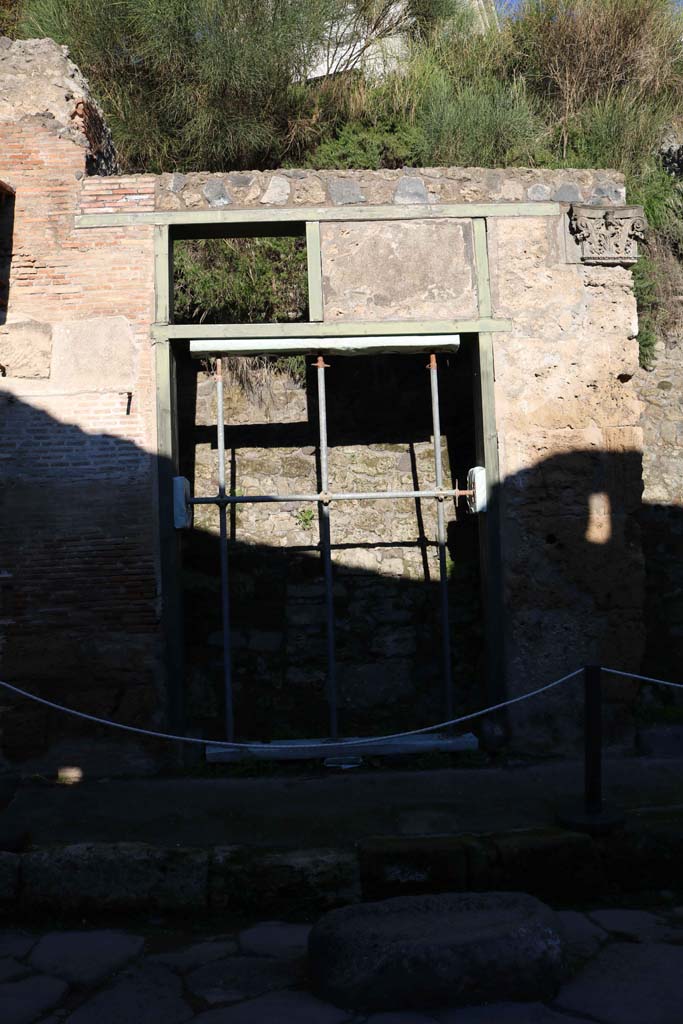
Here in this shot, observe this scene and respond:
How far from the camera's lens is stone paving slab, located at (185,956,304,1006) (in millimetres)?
2844

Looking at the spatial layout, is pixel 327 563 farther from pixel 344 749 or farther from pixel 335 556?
pixel 335 556

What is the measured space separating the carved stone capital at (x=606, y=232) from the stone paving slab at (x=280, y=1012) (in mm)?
4572

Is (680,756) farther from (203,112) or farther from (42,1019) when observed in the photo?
(203,112)

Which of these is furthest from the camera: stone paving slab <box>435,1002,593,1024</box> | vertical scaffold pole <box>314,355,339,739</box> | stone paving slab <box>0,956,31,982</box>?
vertical scaffold pole <box>314,355,339,739</box>

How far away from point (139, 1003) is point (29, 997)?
37cm

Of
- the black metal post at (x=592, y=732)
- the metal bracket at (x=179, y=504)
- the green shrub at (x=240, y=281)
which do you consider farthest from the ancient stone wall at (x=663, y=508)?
the metal bracket at (x=179, y=504)

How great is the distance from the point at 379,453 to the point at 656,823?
4.14 metres

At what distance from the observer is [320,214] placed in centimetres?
553

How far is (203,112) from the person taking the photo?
9.15 metres

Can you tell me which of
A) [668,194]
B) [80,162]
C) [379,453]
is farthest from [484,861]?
[668,194]

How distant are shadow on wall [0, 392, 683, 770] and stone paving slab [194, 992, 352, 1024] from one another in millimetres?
2552

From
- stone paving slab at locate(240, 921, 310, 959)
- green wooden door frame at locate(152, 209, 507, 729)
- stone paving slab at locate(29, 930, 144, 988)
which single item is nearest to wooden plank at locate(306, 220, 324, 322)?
green wooden door frame at locate(152, 209, 507, 729)

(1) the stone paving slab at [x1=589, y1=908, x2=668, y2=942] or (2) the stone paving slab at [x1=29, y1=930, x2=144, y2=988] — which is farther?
(1) the stone paving slab at [x1=589, y1=908, x2=668, y2=942]

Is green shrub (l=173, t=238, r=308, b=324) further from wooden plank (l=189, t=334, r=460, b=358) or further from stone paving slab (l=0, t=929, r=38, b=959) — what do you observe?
stone paving slab (l=0, t=929, r=38, b=959)
